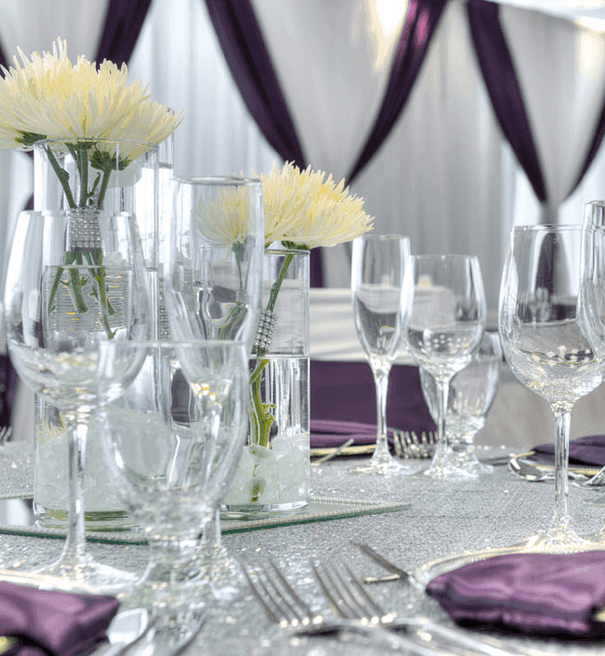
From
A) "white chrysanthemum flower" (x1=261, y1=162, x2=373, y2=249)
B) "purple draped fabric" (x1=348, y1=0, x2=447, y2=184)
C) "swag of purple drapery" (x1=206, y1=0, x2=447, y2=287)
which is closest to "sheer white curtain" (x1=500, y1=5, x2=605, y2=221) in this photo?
"purple draped fabric" (x1=348, y1=0, x2=447, y2=184)

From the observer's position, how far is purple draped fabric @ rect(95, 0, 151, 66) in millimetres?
4410

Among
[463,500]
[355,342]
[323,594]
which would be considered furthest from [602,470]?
[355,342]

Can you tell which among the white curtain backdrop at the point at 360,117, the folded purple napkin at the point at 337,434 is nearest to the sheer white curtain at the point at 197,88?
the white curtain backdrop at the point at 360,117

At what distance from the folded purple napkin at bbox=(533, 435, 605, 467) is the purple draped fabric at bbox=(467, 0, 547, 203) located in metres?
5.44

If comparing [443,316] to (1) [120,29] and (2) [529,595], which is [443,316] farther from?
(1) [120,29]

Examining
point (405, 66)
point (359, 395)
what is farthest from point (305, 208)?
point (405, 66)

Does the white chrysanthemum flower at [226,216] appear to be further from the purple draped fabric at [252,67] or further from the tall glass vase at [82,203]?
the purple draped fabric at [252,67]

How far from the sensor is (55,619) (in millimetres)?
473

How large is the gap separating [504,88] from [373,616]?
20.7 ft

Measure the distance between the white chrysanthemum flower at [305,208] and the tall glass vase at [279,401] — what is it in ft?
0.08

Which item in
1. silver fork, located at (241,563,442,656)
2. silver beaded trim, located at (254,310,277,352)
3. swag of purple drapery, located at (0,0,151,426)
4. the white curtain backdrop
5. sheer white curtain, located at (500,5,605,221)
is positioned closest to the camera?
silver fork, located at (241,563,442,656)

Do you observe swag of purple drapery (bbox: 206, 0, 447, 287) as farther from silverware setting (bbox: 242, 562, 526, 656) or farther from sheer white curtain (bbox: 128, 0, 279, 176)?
silverware setting (bbox: 242, 562, 526, 656)

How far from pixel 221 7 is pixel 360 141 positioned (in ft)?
3.94

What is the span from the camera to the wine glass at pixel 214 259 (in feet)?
2.17
